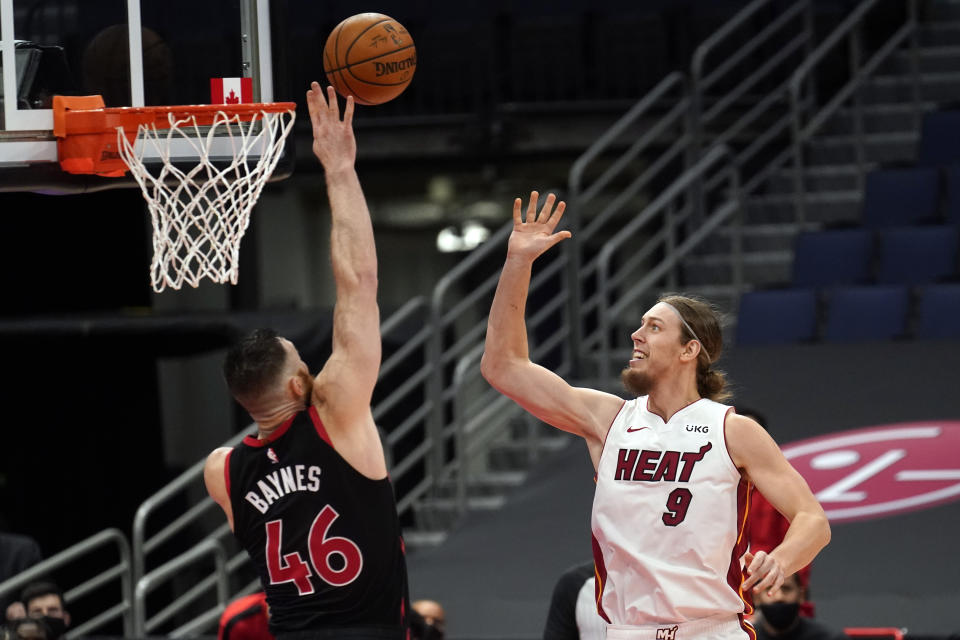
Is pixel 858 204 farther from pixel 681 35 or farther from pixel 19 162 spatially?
pixel 19 162

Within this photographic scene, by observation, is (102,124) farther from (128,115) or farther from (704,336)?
(704,336)

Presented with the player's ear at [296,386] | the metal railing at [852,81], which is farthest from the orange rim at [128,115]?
the metal railing at [852,81]

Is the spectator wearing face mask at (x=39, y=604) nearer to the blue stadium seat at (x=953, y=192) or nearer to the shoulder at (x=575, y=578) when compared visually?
the shoulder at (x=575, y=578)

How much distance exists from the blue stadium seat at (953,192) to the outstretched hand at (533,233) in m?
6.20

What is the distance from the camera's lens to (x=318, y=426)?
3.98 m

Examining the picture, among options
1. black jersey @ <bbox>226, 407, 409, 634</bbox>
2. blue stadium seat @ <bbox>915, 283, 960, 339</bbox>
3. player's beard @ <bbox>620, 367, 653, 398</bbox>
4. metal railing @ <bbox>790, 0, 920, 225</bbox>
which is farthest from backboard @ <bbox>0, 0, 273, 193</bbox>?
metal railing @ <bbox>790, 0, 920, 225</bbox>

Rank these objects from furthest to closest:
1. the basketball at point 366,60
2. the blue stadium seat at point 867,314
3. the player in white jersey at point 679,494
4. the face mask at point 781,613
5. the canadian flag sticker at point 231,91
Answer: the blue stadium seat at point 867,314 < the face mask at point 781,613 < the canadian flag sticker at point 231,91 < the basketball at point 366,60 < the player in white jersey at point 679,494

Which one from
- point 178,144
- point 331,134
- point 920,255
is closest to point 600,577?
point 331,134

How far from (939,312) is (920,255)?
54 centimetres

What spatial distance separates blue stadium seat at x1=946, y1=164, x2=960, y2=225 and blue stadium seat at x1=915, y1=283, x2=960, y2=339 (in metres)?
0.77

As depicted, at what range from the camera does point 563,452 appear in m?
9.02

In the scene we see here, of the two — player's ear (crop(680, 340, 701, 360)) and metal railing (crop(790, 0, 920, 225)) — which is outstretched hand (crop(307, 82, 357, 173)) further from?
metal railing (crop(790, 0, 920, 225))

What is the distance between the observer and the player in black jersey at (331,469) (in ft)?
12.9

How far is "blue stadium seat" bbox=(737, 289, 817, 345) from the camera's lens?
31.4 feet
